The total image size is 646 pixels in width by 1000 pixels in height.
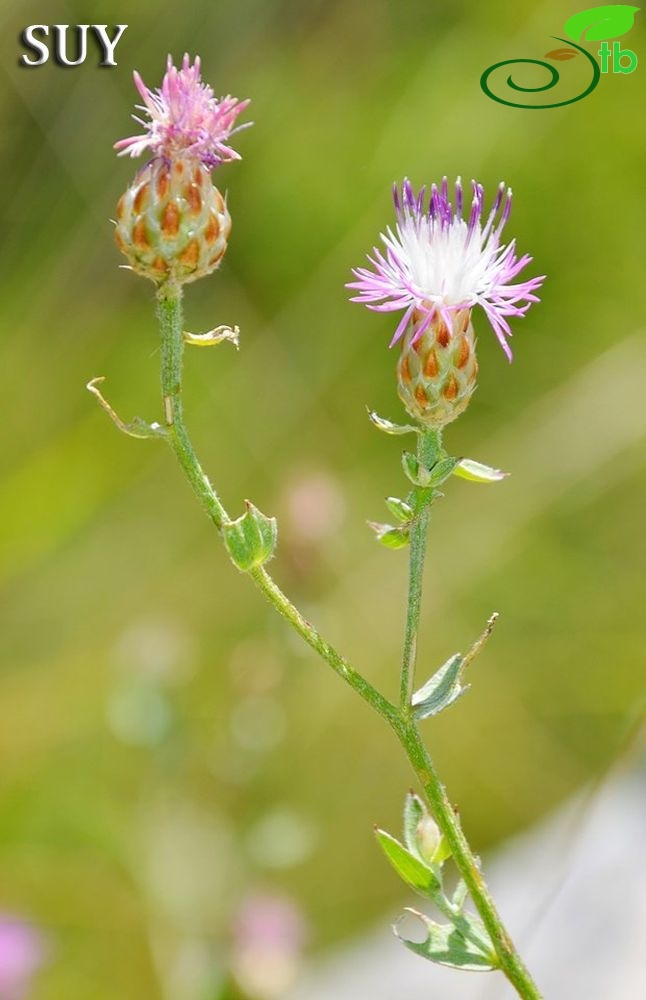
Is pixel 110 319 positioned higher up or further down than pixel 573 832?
higher up

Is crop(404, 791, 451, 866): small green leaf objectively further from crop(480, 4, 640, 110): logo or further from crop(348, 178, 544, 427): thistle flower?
crop(480, 4, 640, 110): logo

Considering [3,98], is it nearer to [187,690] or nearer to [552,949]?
[187,690]

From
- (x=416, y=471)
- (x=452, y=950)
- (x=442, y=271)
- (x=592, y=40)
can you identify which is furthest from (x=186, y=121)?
(x=592, y=40)

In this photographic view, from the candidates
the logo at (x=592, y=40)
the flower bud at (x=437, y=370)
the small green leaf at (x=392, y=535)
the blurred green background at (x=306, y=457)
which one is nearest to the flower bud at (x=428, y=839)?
the small green leaf at (x=392, y=535)

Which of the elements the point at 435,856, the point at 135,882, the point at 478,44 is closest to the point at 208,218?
the point at 435,856

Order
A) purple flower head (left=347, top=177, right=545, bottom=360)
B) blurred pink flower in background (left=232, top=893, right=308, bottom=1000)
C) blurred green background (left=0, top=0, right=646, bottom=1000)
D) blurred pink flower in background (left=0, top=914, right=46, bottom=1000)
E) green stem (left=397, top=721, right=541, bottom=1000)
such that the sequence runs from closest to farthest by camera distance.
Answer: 1. green stem (left=397, top=721, right=541, bottom=1000)
2. purple flower head (left=347, top=177, right=545, bottom=360)
3. blurred pink flower in background (left=0, top=914, right=46, bottom=1000)
4. blurred pink flower in background (left=232, top=893, right=308, bottom=1000)
5. blurred green background (left=0, top=0, right=646, bottom=1000)

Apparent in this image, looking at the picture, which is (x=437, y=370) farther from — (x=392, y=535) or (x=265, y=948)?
(x=265, y=948)

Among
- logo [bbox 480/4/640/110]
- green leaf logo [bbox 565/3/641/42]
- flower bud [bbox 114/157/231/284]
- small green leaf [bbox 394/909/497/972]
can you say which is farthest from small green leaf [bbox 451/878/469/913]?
green leaf logo [bbox 565/3/641/42]
